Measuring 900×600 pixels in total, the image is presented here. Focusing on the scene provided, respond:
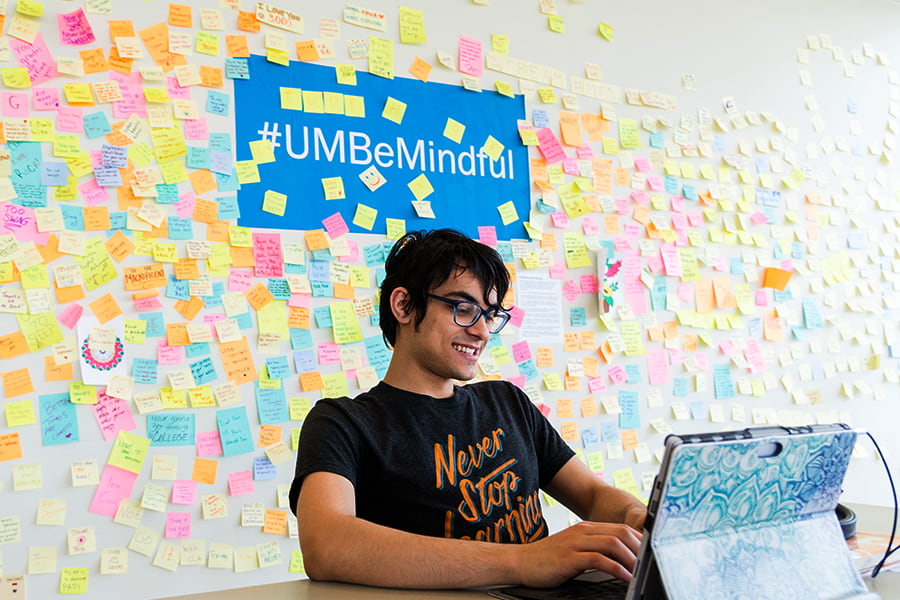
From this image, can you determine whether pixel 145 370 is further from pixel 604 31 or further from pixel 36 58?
pixel 604 31

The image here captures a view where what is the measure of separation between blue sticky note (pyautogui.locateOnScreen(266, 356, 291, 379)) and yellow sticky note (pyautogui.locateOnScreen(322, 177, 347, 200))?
488mm

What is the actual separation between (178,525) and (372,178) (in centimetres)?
111

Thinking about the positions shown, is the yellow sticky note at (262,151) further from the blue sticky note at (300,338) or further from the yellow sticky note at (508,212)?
the yellow sticky note at (508,212)

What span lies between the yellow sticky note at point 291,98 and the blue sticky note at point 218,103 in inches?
6.1

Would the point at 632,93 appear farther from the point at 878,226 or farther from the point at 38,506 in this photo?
the point at 38,506

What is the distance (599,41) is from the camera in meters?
2.92

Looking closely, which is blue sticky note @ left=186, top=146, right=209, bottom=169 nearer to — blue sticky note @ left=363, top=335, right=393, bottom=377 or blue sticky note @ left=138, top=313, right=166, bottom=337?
blue sticky note @ left=138, top=313, right=166, bottom=337

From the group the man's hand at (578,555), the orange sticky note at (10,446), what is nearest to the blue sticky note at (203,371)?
the orange sticky note at (10,446)

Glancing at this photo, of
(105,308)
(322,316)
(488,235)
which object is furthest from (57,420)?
(488,235)

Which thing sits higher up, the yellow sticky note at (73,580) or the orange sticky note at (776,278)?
the orange sticky note at (776,278)

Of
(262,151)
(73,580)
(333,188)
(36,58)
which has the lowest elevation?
(73,580)

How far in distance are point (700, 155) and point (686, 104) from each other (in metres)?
0.20

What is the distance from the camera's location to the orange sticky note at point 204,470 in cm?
215

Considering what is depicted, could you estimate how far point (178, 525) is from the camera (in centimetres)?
212
